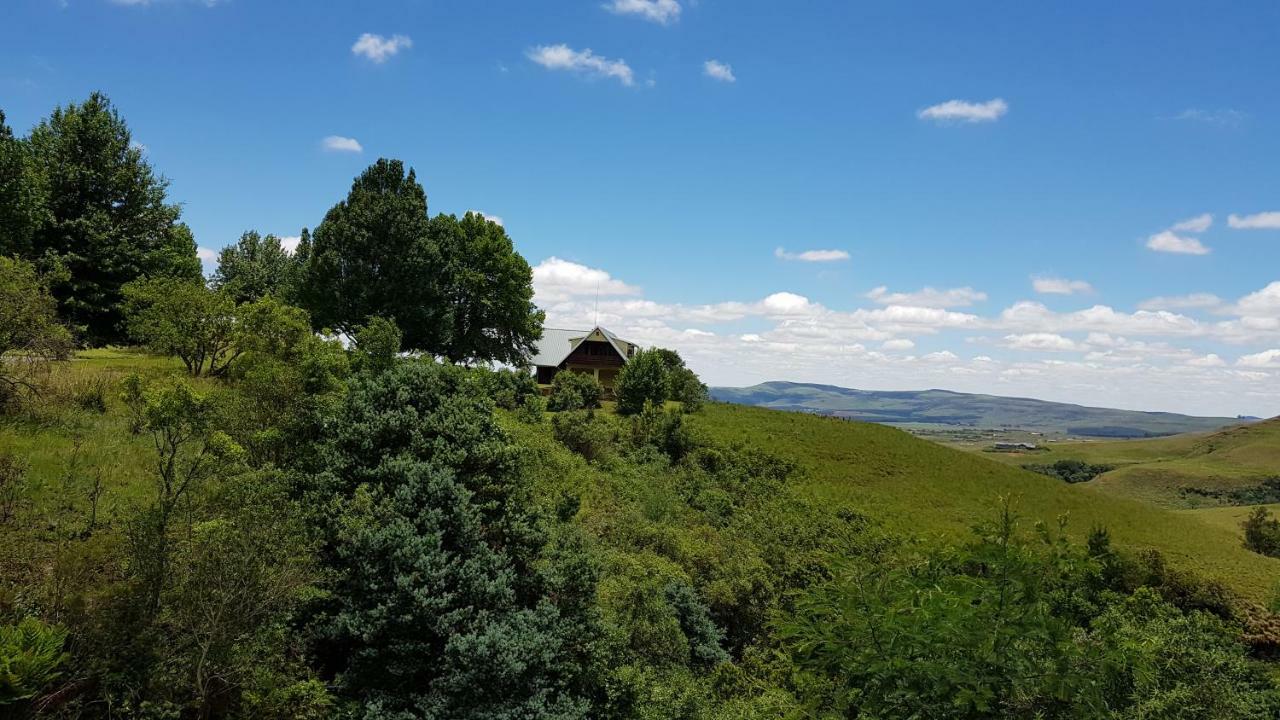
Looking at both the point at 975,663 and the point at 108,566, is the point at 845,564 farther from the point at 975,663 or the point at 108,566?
the point at 108,566

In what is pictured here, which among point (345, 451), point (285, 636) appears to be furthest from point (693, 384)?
point (285, 636)

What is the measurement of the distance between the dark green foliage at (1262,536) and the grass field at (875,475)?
1.12 metres

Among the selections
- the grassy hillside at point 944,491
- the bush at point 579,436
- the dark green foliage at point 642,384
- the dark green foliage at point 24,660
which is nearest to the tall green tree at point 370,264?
the bush at point 579,436

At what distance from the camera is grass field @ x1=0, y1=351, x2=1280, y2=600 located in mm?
13125

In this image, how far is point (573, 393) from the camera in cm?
3538

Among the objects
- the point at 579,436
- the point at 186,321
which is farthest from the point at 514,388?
the point at 186,321

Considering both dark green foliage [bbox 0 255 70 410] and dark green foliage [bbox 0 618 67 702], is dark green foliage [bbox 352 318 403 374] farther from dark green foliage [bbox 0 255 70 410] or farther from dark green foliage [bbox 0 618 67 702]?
dark green foliage [bbox 0 618 67 702]

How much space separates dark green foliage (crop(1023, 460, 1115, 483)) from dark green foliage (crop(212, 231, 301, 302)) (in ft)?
318

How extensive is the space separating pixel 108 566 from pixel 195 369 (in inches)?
492

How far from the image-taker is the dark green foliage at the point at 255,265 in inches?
1877

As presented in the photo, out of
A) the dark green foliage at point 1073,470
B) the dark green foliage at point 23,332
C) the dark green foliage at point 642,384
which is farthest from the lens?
the dark green foliage at point 1073,470

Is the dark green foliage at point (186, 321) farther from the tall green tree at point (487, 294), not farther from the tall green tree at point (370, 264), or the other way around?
the tall green tree at point (487, 294)

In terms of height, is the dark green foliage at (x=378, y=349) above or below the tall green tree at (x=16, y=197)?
below

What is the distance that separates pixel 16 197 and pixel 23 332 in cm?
1077
